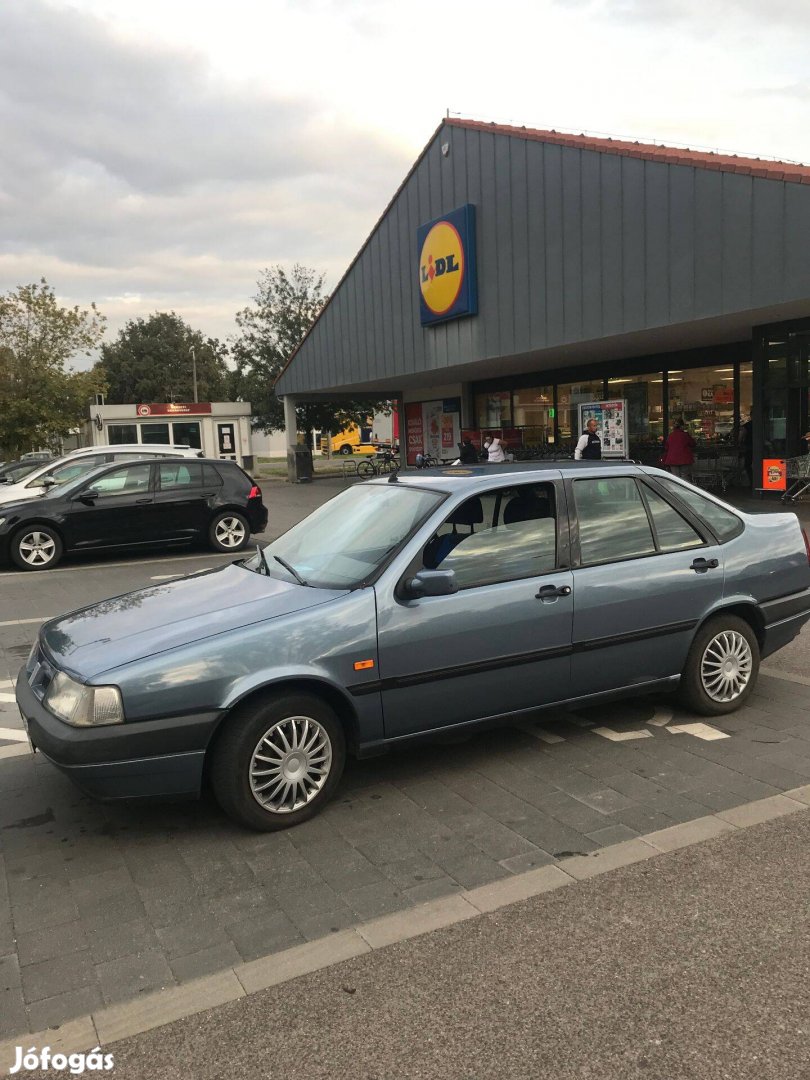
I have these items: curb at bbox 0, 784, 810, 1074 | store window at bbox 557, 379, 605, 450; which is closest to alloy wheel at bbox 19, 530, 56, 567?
curb at bbox 0, 784, 810, 1074

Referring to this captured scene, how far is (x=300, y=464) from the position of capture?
104 feet

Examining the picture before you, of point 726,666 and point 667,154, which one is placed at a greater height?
point 667,154

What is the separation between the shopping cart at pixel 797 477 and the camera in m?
15.3

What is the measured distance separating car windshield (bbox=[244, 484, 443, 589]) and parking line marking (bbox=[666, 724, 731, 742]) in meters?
1.96

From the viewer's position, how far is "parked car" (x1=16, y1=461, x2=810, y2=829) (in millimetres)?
3480

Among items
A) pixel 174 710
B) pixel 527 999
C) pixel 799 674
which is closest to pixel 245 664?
pixel 174 710

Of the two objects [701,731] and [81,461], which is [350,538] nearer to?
[701,731]

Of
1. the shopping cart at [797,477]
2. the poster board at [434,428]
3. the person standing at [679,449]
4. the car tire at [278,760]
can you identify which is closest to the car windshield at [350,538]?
the car tire at [278,760]

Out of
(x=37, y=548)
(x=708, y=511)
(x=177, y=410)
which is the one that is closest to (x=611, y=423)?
(x=37, y=548)

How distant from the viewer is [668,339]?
700 inches

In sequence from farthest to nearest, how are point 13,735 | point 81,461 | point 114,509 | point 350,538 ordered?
point 81,461, point 114,509, point 13,735, point 350,538

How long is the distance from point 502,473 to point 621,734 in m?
1.63

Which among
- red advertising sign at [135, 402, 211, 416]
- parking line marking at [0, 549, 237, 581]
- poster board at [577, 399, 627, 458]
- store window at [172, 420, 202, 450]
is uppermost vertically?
red advertising sign at [135, 402, 211, 416]

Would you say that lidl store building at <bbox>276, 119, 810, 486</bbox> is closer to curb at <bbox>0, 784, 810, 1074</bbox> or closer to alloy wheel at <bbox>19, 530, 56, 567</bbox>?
alloy wheel at <bbox>19, 530, 56, 567</bbox>
